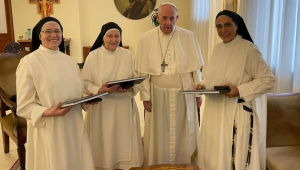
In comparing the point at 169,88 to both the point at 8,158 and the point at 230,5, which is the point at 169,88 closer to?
the point at 8,158

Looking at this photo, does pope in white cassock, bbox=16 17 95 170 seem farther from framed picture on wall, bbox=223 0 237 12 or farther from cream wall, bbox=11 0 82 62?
cream wall, bbox=11 0 82 62

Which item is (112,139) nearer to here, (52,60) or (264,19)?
(52,60)

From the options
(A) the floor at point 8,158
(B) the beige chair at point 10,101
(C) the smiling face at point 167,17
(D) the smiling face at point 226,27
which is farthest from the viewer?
(A) the floor at point 8,158

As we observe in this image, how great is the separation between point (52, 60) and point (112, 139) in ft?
3.23

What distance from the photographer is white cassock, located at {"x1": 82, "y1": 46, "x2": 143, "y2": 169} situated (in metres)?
2.53

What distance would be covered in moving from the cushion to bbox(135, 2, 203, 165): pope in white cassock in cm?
81

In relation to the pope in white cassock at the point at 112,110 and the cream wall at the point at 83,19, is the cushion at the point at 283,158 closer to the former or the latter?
the pope in white cassock at the point at 112,110

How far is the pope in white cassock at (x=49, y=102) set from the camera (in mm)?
1932

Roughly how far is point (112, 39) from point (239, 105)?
120 centimetres

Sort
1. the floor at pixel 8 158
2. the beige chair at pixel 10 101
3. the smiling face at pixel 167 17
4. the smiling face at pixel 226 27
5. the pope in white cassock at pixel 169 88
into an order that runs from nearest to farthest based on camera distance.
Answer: the smiling face at pixel 226 27 < the smiling face at pixel 167 17 < the pope in white cassock at pixel 169 88 < the beige chair at pixel 10 101 < the floor at pixel 8 158

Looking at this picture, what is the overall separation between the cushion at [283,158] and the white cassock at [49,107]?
4.63 ft

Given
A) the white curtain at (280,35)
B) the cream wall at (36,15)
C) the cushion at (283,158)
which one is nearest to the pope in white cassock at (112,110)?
the cushion at (283,158)

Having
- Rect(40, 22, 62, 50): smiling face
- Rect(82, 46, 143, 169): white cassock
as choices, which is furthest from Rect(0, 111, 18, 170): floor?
Rect(40, 22, 62, 50): smiling face

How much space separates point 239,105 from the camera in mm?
2186
